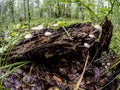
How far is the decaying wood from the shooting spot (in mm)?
1498

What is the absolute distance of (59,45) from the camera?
59.3 inches

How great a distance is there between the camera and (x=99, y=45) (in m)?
1.61

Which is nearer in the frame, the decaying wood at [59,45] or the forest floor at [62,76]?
the forest floor at [62,76]

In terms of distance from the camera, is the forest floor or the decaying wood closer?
the forest floor

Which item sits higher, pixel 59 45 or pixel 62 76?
pixel 59 45

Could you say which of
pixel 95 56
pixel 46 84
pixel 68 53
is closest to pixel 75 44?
pixel 68 53

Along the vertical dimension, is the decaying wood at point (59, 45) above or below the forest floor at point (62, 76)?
above

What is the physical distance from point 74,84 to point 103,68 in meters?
0.29

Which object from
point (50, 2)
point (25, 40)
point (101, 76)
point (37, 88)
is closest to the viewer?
point (37, 88)

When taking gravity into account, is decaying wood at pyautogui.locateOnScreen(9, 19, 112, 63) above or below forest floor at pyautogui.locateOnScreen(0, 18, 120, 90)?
above

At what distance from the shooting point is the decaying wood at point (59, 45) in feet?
4.91

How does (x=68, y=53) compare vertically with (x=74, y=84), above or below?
above

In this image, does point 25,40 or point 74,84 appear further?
point 25,40

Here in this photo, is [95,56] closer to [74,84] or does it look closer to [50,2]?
[74,84]
